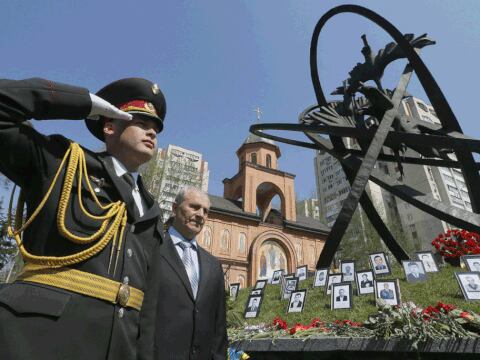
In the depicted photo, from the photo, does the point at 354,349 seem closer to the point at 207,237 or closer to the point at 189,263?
the point at 189,263

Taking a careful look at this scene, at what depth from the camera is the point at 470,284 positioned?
5469 millimetres

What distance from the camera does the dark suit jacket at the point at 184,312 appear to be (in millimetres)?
2316

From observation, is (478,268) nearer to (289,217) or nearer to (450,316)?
(450,316)

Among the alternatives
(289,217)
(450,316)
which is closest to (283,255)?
(289,217)

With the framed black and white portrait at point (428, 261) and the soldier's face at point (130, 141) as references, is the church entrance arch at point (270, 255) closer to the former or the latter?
the framed black and white portrait at point (428, 261)

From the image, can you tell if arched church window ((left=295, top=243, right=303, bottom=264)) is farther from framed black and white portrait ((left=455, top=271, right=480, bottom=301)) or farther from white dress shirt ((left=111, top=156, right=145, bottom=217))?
white dress shirt ((left=111, top=156, right=145, bottom=217))

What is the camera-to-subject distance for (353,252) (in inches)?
1157

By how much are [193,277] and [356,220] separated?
32.3 meters

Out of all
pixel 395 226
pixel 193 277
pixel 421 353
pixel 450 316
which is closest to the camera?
pixel 193 277

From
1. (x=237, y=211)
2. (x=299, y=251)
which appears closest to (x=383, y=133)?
(x=237, y=211)

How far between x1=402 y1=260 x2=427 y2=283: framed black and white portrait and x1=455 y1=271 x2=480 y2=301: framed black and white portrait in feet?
4.66

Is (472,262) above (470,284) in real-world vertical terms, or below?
above

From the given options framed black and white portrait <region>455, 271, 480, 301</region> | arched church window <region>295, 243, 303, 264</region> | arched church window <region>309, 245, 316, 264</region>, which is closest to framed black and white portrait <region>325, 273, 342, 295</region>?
framed black and white portrait <region>455, 271, 480, 301</region>

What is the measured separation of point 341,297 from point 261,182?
93.9ft
